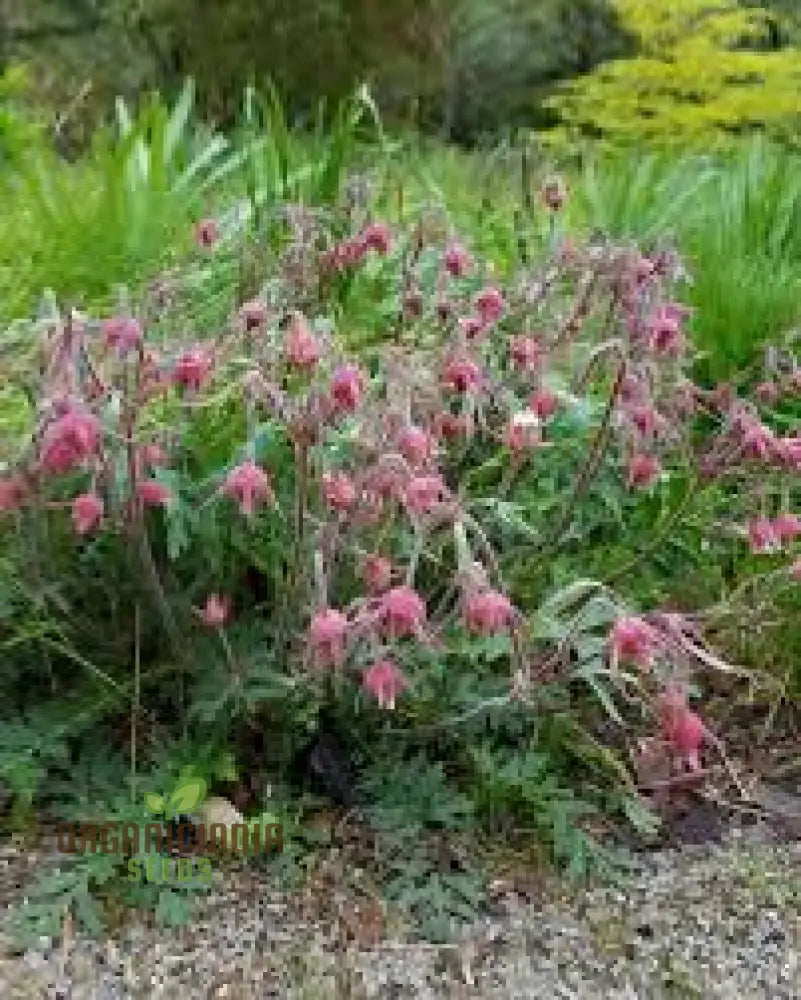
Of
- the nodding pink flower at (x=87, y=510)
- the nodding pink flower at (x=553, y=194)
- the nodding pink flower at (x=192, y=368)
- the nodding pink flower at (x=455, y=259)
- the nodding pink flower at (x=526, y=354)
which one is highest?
the nodding pink flower at (x=192, y=368)

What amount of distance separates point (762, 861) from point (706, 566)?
0.63 metres

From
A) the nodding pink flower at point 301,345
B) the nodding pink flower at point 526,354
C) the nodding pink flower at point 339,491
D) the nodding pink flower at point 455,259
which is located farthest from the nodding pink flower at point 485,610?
the nodding pink flower at point 455,259

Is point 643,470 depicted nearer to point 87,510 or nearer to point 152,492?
point 152,492

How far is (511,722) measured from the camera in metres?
2.35

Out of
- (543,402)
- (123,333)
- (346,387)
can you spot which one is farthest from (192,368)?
(543,402)

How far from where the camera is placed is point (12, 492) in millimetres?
1991

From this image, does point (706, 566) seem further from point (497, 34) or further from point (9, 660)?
point (497, 34)

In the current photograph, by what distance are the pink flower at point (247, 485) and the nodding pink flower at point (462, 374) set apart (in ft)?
1.13

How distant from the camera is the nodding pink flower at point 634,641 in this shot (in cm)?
176

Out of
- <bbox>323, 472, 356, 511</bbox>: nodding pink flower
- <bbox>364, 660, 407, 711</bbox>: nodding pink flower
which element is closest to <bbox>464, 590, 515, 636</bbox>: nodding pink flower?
<bbox>364, 660, 407, 711</bbox>: nodding pink flower

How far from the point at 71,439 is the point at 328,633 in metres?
0.34

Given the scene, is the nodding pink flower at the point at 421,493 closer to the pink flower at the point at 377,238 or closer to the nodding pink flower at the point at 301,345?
the nodding pink flower at the point at 301,345

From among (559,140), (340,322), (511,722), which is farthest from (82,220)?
(559,140)

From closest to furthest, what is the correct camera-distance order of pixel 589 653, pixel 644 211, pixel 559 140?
pixel 589 653 → pixel 644 211 → pixel 559 140
